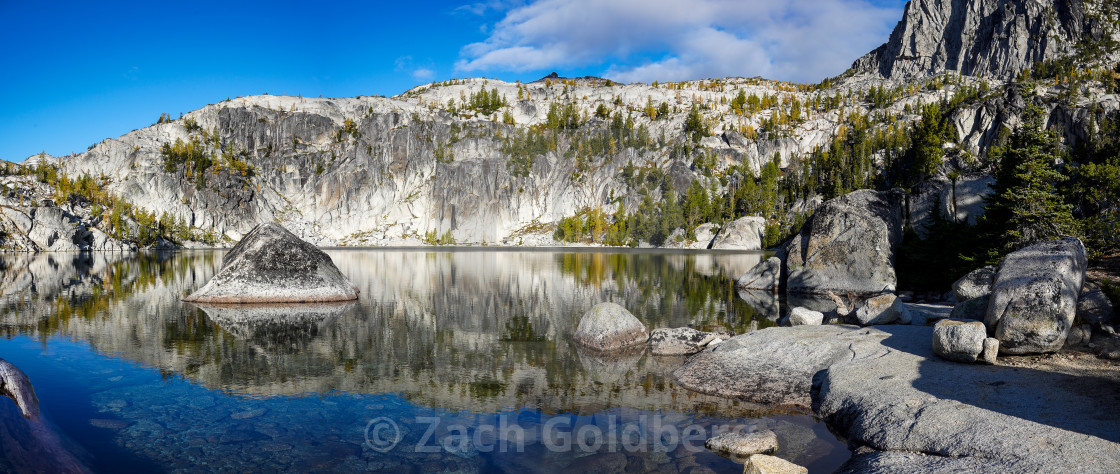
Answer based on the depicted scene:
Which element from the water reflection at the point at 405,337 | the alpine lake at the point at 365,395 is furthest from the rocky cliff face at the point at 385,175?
the alpine lake at the point at 365,395

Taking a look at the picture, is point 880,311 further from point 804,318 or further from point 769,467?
point 769,467

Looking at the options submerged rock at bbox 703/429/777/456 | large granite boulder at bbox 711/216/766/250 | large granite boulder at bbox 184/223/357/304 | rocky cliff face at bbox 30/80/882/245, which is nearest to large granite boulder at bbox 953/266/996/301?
submerged rock at bbox 703/429/777/456

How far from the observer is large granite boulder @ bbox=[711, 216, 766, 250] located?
124 m

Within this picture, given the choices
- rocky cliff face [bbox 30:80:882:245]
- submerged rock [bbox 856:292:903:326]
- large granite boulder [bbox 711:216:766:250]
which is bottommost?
submerged rock [bbox 856:292:903:326]

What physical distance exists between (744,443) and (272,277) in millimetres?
27033

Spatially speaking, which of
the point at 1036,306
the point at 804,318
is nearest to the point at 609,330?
the point at 804,318

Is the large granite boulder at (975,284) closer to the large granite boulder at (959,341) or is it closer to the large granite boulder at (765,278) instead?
the large granite boulder at (959,341)

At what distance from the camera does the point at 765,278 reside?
40.2 meters

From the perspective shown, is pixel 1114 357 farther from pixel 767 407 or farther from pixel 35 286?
pixel 35 286

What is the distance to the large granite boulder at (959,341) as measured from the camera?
1198 centimetres

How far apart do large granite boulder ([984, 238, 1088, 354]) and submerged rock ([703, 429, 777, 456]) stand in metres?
6.40

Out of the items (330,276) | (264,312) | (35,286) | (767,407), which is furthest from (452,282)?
(767,407)

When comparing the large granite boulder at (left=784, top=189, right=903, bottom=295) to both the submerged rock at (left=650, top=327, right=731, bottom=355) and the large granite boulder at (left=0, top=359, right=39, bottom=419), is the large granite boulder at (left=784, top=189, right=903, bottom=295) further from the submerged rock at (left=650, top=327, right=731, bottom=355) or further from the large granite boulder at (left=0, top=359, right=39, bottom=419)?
the large granite boulder at (left=0, top=359, right=39, bottom=419)
